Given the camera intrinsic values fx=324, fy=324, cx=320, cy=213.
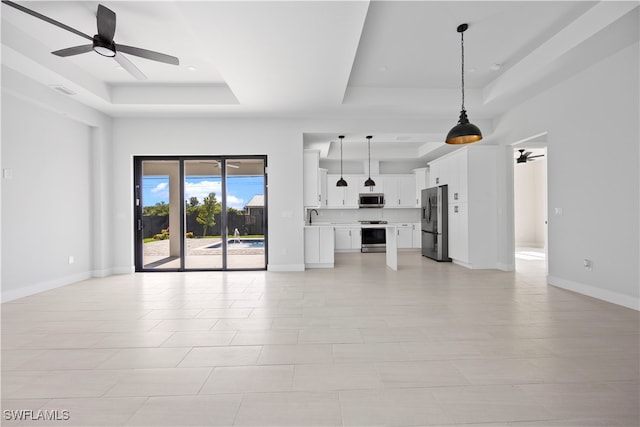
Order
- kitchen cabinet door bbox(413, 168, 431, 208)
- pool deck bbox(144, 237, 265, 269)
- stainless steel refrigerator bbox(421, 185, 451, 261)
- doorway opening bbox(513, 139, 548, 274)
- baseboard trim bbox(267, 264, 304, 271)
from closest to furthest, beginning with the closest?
baseboard trim bbox(267, 264, 304, 271) → pool deck bbox(144, 237, 265, 269) → stainless steel refrigerator bbox(421, 185, 451, 261) → kitchen cabinet door bbox(413, 168, 431, 208) → doorway opening bbox(513, 139, 548, 274)

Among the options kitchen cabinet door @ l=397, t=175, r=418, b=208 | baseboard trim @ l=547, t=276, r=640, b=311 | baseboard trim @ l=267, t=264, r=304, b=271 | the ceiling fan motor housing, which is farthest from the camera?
kitchen cabinet door @ l=397, t=175, r=418, b=208

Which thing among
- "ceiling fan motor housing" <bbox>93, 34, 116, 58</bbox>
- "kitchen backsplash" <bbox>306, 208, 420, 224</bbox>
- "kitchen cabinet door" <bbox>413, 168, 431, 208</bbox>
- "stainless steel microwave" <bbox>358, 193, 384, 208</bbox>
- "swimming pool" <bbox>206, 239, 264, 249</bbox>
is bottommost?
"swimming pool" <bbox>206, 239, 264, 249</bbox>

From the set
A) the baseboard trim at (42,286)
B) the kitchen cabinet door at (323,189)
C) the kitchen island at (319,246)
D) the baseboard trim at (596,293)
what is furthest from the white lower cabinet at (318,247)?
the baseboard trim at (42,286)

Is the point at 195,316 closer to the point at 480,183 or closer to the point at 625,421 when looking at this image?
the point at 625,421

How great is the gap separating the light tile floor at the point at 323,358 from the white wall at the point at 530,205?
21.6 ft

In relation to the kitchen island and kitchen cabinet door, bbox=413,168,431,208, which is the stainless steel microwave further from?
the kitchen island

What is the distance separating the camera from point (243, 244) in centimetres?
632

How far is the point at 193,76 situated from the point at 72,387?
14.2 feet

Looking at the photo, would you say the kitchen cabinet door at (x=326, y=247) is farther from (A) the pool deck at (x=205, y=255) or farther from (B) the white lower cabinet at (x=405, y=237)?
(B) the white lower cabinet at (x=405, y=237)

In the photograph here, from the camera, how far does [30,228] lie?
4488 millimetres

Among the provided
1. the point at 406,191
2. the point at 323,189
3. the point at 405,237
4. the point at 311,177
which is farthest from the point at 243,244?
the point at 406,191

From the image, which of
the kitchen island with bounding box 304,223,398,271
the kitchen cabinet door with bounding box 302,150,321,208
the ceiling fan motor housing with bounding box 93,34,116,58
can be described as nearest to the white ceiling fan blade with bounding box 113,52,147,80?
the ceiling fan motor housing with bounding box 93,34,116,58

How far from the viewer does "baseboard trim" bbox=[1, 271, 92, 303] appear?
4168mm

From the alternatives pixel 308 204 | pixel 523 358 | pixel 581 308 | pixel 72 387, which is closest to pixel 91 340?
pixel 72 387
